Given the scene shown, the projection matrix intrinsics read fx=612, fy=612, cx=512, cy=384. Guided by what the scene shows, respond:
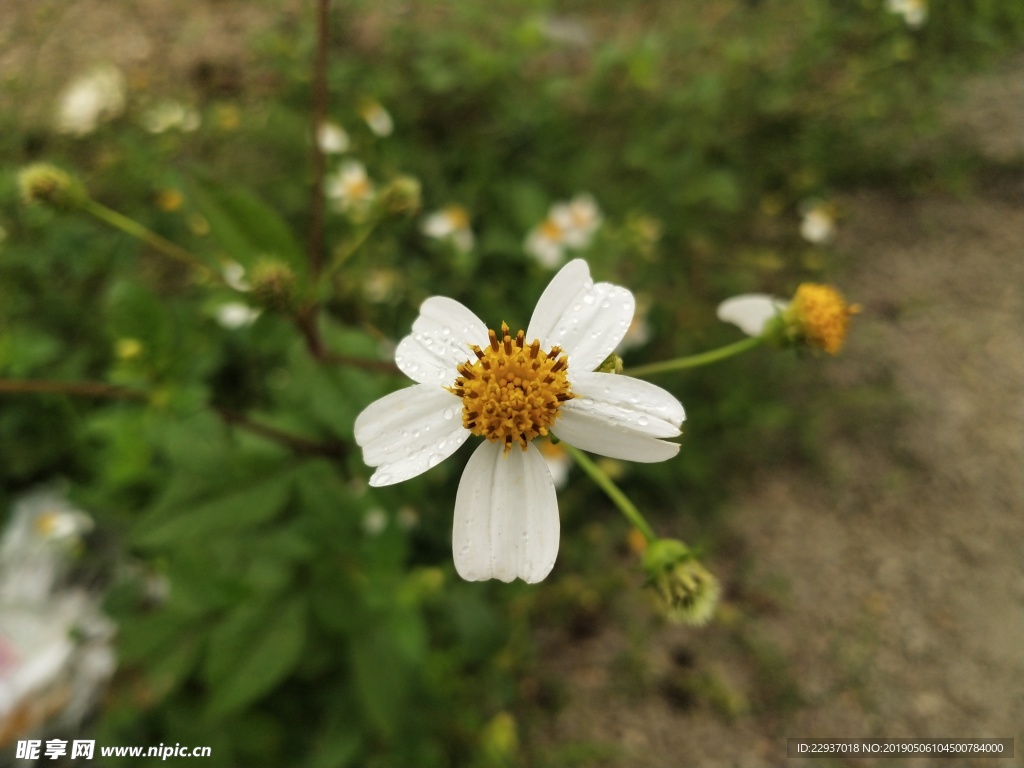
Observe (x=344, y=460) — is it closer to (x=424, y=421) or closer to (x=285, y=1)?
(x=424, y=421)

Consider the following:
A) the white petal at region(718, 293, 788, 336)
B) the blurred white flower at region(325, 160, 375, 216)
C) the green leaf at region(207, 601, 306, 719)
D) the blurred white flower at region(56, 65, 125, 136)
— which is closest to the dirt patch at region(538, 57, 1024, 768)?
the green leaf at region(207, 601, 306, 719)

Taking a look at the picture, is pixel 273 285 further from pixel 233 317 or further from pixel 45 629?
pixel 45 629

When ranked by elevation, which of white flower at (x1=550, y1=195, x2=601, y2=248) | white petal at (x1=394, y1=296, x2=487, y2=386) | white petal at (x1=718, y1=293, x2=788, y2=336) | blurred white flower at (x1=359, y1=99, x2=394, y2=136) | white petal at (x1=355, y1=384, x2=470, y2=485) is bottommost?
white flower at (x1=550, y1=195, x2=601, y2=248)

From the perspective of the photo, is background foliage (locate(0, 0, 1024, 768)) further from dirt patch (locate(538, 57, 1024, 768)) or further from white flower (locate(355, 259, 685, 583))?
white flower (locate(355, 259, 685, 583))

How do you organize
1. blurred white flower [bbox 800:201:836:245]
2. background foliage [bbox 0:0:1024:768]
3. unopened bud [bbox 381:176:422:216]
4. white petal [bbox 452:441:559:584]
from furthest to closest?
blurred white flower [bbox 800:201:836:245]
background foliage [bbox 0:0:1024:768]
unopened bud [bbox 381:176:422:216]
white petal [bbox 452:441:559:584]

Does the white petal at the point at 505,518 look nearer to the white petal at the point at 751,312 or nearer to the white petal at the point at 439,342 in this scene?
the white petal at the point at 439,342

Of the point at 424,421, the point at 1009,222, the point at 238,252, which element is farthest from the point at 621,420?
the point at 1009,222
